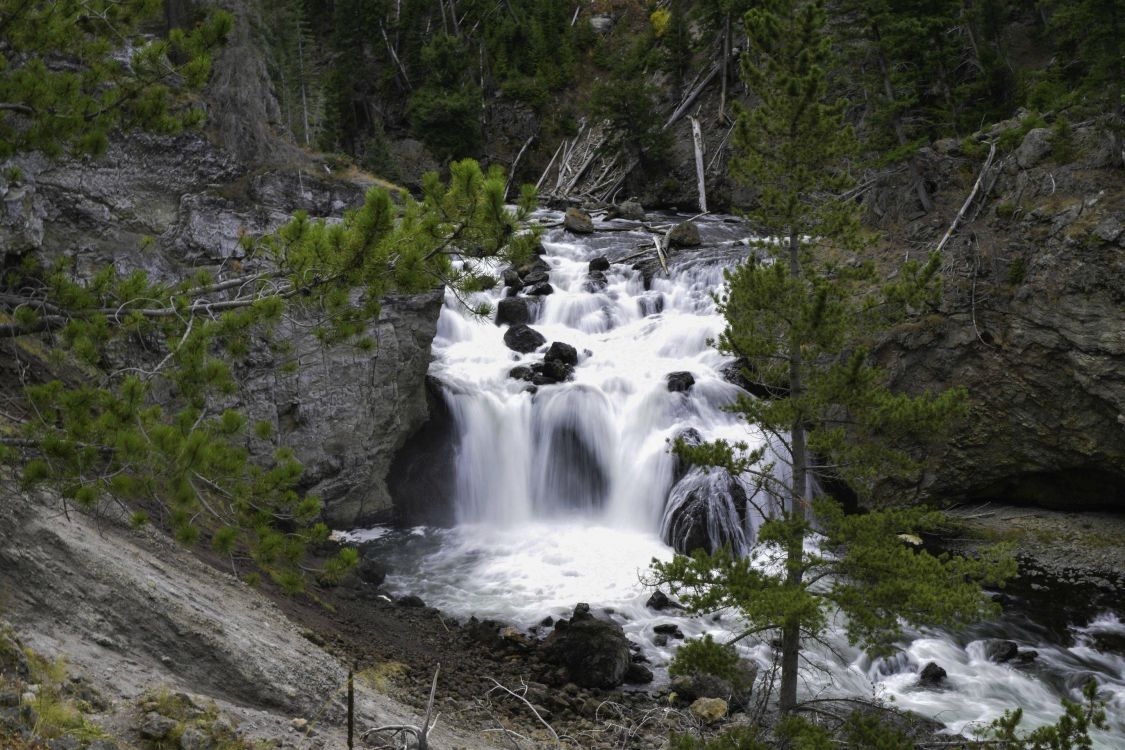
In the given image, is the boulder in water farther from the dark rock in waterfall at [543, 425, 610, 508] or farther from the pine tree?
the pine tree

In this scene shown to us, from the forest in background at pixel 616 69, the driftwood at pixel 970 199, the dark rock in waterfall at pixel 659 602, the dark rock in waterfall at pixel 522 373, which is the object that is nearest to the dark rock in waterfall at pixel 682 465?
the dark rock in waterfall at pixel 659 602

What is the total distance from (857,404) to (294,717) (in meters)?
5.92

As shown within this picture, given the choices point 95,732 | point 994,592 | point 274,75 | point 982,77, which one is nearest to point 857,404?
point 95,732

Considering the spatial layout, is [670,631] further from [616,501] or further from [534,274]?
[534,274]

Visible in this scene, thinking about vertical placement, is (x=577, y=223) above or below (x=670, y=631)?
above

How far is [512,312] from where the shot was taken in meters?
21.4

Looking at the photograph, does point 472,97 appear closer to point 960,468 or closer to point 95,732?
point 960,468

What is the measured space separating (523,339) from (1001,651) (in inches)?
482

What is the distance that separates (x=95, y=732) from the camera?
534 centimetres

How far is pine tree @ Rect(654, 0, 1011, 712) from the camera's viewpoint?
22.8ft

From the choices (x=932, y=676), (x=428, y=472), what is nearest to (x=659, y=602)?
(x=932, y=676)

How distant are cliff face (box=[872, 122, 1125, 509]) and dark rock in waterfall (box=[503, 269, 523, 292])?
10.2 m

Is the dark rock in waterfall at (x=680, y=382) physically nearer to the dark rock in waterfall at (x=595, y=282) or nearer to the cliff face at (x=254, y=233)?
the dark rock in waterfall at (x=595, y=282)

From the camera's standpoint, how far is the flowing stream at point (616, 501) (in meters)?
11.5
